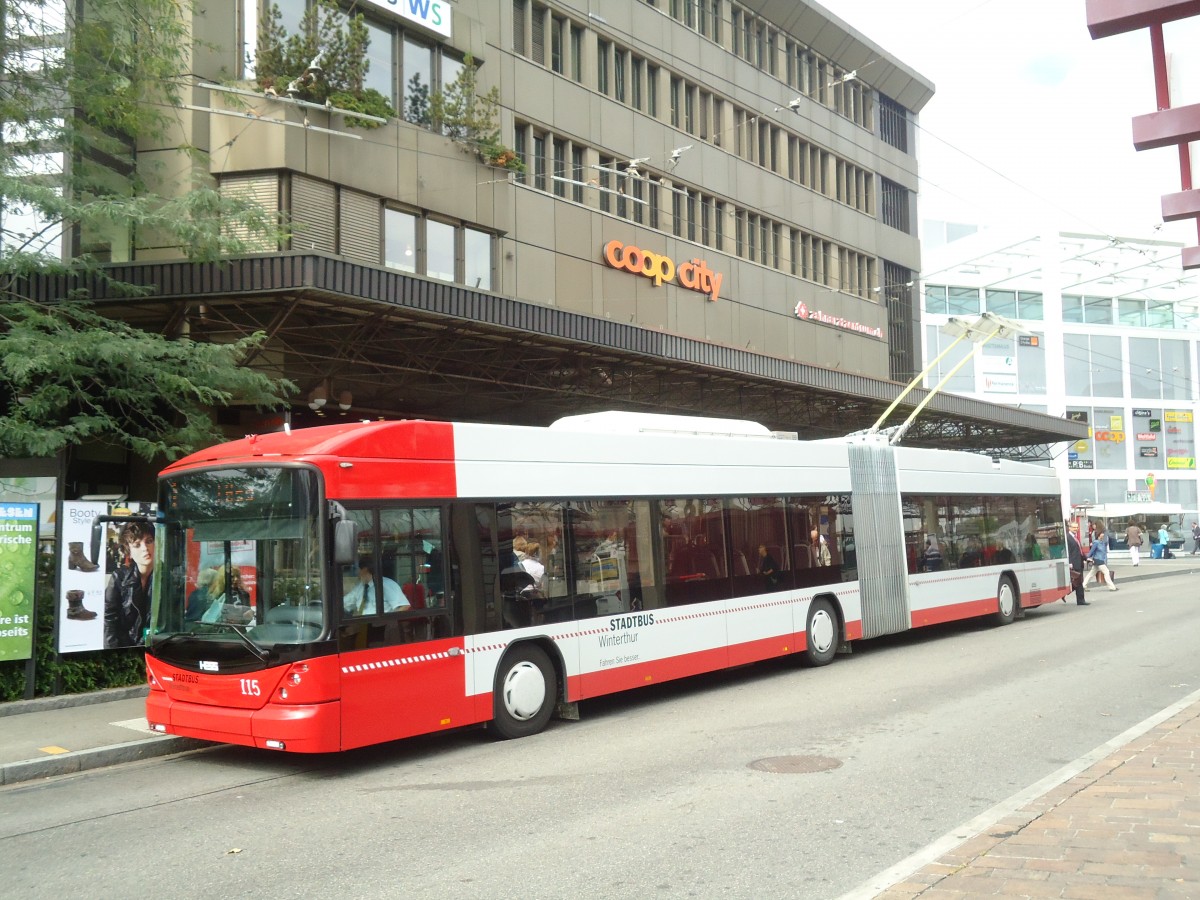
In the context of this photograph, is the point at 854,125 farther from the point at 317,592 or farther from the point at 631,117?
the point at 317,592

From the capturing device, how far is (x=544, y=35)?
26.4 meters

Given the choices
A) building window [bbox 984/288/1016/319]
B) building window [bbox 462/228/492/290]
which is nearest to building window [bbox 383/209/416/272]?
building window [bbox 462/228/492/290]

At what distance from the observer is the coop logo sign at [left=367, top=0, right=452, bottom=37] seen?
21531 mm

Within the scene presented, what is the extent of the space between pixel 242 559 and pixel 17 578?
A: 14.4 ft

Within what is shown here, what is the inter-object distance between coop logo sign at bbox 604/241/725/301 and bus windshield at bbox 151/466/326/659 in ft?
62.6

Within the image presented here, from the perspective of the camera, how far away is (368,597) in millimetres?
9062

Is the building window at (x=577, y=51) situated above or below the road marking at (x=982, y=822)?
above

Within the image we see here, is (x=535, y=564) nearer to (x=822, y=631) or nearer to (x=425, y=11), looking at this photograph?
(x=822, y=631)

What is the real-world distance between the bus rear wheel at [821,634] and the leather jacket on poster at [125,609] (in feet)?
26.8

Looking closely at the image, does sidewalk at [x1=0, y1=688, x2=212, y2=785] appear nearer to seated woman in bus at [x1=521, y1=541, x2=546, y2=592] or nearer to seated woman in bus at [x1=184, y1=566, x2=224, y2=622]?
seated woman in bus at [x1=184, y1=566, x2=224, y2=622]

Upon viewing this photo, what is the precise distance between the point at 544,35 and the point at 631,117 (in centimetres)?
355

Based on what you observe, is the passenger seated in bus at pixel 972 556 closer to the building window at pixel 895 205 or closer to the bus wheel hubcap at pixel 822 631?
the bus wheel hubcap at pixel 822 631

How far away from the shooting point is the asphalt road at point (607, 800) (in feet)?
19.7

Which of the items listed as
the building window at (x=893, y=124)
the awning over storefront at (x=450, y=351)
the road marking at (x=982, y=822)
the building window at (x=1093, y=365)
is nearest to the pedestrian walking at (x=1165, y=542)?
the building window at (x=1093, y=365)
